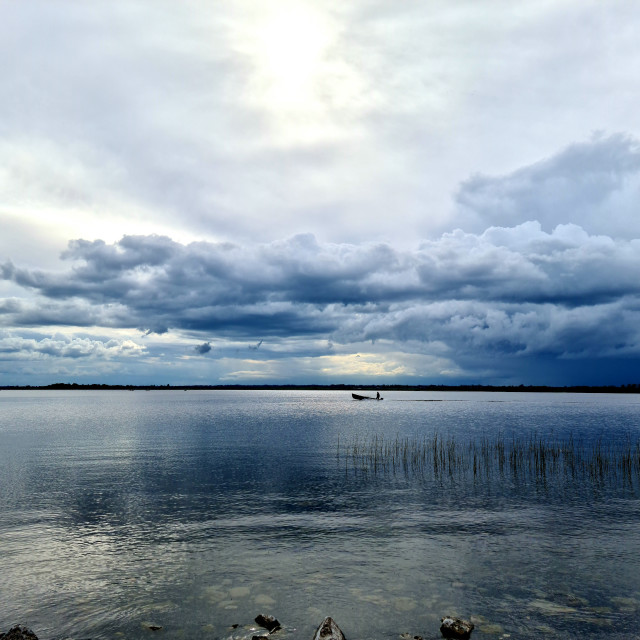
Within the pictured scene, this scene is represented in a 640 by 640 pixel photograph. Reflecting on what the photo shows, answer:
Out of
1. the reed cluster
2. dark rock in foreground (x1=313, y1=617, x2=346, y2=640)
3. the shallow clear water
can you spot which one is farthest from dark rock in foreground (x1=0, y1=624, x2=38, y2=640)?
the reed cluster

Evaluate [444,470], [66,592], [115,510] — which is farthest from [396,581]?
[444,470]

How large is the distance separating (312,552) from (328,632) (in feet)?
28.1

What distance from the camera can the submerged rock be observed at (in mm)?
15028

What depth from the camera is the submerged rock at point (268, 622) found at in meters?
15.0

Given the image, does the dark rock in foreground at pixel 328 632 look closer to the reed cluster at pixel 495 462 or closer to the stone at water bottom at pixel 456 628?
the stone at water bottom at pixel 456 628

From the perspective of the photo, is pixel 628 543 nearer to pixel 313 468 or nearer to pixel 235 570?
pixel 235 570

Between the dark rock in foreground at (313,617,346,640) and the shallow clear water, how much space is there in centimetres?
112

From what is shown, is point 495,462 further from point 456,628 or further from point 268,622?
point 268,622

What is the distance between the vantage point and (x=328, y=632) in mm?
13844

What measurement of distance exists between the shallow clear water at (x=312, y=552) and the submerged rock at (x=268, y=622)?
459 mm

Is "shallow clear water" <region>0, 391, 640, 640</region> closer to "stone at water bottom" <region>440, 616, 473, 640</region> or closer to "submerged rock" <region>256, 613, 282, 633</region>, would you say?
"stone at water bottom" <region>440, 616, 473, 640</region>

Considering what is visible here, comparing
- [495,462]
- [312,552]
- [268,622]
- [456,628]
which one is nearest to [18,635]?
[268,622]

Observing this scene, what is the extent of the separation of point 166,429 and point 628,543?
77089 mm

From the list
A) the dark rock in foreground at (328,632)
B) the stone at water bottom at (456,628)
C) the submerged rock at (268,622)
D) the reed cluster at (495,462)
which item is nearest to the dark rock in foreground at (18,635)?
the submerged rock at (268,622)
